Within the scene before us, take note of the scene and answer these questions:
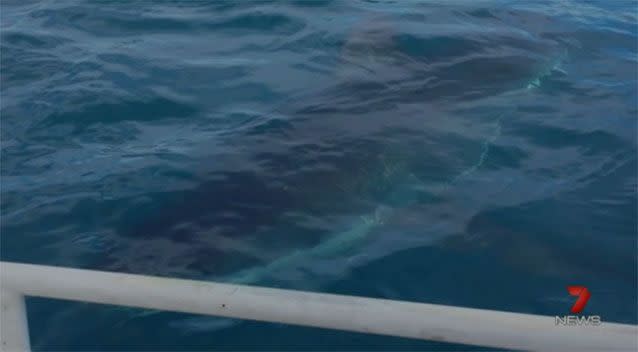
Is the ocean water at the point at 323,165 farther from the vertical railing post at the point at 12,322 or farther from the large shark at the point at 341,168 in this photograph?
the vertical railing post at the point at 12,322

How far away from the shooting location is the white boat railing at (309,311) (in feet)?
7.87

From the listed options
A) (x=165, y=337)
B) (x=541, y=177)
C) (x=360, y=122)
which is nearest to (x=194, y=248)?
(x=165, y=337)

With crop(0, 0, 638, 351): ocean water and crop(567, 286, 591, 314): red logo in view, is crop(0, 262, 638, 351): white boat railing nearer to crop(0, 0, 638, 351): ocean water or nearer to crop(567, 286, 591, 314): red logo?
crop(567, 286, 591, 314): red logo

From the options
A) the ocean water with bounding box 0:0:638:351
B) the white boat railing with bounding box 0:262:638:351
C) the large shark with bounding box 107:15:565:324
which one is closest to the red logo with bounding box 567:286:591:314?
the ocean water with bounding box 0:0:638:351

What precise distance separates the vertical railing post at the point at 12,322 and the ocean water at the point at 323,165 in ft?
5.44

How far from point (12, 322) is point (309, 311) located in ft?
4.41

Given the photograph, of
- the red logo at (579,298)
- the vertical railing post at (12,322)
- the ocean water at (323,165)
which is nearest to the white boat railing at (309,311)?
the vertical railing post at (12,322)

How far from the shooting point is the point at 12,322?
2.80 meters

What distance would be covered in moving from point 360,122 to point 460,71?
1961 millimetres

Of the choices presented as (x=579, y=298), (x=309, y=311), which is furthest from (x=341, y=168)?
(x=309, y=311)

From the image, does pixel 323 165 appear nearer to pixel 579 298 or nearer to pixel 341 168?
pixel 341 168

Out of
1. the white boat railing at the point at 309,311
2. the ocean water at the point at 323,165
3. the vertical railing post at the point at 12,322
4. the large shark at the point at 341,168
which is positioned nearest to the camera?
the white boat railing at the point at 309,311

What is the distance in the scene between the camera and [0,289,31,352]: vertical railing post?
2762mm

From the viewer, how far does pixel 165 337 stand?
4.57 metres
